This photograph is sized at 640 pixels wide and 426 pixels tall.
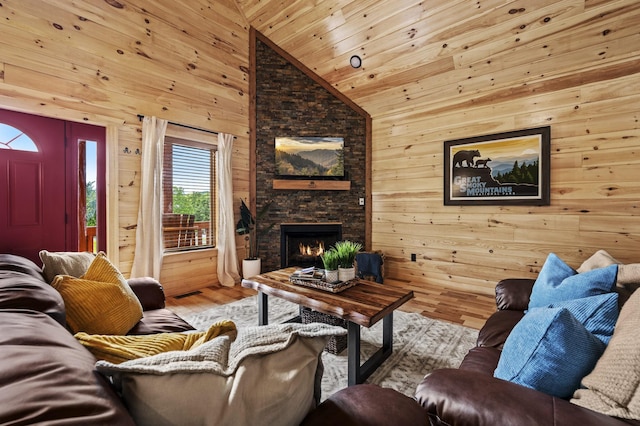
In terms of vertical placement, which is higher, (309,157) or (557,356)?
(309,157)

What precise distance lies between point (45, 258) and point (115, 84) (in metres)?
2.41

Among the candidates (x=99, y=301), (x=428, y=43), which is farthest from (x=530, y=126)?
(x=99, y=301)

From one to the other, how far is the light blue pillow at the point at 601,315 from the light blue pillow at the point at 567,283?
0.30 metres

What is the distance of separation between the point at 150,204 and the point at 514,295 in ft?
12.5

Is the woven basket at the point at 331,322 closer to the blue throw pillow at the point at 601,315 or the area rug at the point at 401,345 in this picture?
the area rug at the point at 401,345

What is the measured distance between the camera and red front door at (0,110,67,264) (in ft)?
8.63

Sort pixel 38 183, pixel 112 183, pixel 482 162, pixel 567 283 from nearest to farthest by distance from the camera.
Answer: pixel 567 283 → pixel 38 183 → pixel 112 183 → pixel 482 162

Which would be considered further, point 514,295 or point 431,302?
point 431,302

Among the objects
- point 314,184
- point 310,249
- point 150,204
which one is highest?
point 314,184

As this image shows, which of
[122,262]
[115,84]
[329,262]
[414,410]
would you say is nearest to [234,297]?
[122,262]

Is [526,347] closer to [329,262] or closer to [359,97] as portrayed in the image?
[329,262]

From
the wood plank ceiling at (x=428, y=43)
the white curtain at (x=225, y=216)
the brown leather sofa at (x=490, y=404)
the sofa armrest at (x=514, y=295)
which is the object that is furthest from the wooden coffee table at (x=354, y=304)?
the wood plank ceiling at (x=428, y=43)

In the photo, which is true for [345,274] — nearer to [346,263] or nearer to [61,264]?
[346,263]

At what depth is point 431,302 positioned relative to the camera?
3.48 metres
